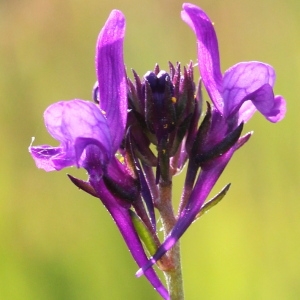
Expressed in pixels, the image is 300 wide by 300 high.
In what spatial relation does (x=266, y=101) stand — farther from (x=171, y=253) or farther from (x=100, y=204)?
(x=100, y=204)

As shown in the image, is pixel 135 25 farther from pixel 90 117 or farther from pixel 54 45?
pixel 90 117

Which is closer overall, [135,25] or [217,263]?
[217,263]

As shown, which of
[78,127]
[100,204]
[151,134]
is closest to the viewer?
[78,127]

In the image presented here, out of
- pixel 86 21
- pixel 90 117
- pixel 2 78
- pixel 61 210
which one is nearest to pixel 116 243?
pixel 61 210

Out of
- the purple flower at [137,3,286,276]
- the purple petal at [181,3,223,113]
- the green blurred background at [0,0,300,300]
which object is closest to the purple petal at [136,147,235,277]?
the purple flower at [137,3,286,276]

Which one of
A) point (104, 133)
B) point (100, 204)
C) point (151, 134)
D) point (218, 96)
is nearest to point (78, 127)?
point (104, 133)

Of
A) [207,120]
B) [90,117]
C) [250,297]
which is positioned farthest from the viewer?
[250,297]
